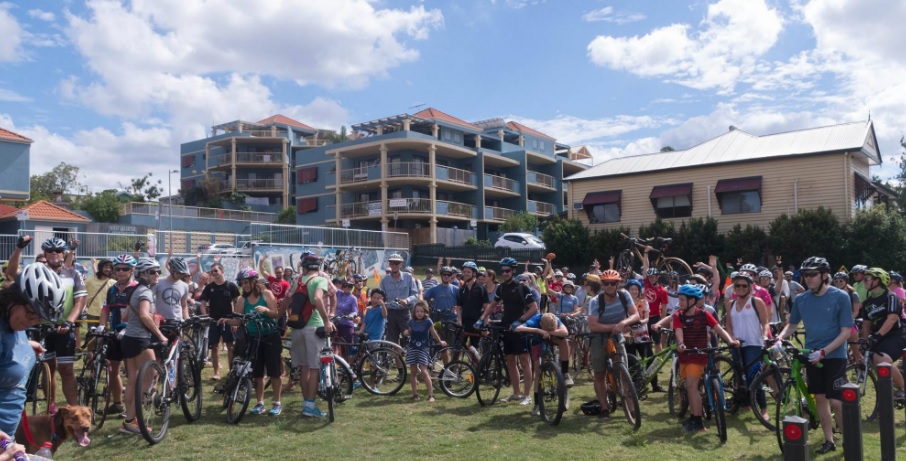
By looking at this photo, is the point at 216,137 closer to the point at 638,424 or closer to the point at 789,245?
the point at 789,245

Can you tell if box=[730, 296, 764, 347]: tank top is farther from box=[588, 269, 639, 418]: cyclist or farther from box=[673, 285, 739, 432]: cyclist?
box=[588, 269, 639, 418]: cyclist

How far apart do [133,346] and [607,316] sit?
5.33 meters

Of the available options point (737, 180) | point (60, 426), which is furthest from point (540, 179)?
point (60, 426)

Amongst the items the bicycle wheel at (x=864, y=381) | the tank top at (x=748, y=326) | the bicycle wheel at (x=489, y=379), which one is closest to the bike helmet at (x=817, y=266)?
the tank top at (x=748, y=326)

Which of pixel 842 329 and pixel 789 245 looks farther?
pixel 789 245

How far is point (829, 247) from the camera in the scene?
89.4 feet

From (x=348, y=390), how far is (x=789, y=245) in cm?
2339

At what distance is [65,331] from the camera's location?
7473mm

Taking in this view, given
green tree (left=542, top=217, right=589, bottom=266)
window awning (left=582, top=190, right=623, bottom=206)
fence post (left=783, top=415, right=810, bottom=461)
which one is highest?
window awning (left=582, top=190, right=623, bottom=206)

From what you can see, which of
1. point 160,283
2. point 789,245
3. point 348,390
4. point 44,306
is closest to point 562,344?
point 348,390

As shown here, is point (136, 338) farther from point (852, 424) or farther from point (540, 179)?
point (540, 179)

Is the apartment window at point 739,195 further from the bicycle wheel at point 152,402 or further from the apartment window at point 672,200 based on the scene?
the bicycle wheel at point 152,402

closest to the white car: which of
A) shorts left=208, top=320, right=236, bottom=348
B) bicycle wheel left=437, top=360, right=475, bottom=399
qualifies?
shorts left=208, top=320, right=236, bottom=348

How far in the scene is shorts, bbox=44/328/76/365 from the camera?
7.63m
